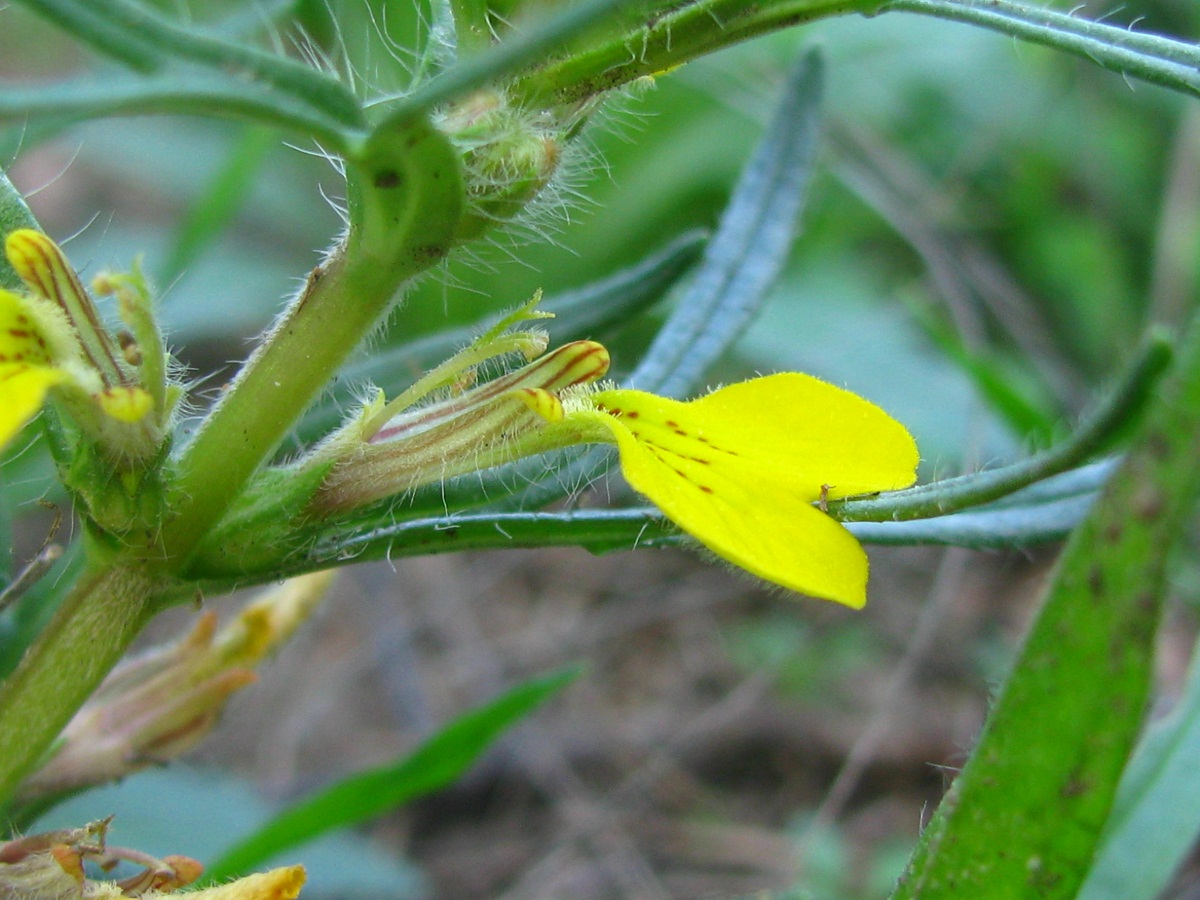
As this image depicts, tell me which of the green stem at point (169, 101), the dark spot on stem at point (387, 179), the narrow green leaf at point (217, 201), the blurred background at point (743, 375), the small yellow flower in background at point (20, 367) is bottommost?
the blurred background at point (743, 375)

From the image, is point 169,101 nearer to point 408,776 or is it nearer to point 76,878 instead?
point 76,878

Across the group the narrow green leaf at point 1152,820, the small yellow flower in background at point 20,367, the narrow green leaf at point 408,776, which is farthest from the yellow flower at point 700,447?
the narrow green leaf at point 408,776

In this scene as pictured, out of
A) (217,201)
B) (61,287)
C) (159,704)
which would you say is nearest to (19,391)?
(61,287)

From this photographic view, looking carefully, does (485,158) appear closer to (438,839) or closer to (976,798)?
(976,798)

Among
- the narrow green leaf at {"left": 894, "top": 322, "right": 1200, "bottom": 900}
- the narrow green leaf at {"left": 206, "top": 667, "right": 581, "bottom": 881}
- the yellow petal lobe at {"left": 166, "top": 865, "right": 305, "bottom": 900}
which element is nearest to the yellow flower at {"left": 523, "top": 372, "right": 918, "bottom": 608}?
the narrow green leaf at {"left": 894, "top": 322, "right": 1200, "bottom": 900}

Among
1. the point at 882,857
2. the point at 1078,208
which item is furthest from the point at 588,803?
the point at 1078,208

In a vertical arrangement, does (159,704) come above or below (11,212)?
below

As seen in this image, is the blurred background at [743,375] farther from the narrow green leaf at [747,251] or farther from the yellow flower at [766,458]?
the yellow flower at [766,458]
